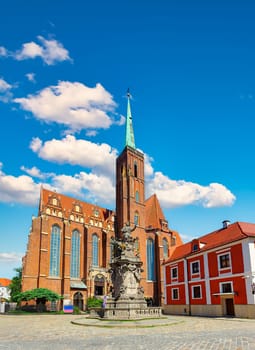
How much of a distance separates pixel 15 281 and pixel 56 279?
2887 cm

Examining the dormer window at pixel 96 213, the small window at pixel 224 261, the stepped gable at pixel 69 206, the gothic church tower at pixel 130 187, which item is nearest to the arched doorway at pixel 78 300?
the stepped gable at pixel 69 206

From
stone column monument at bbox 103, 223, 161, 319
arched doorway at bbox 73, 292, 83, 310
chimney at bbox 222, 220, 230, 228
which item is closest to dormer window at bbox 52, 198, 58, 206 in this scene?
arched doorway at bbox 73, 292, 83, 310

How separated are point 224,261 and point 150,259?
3306cm

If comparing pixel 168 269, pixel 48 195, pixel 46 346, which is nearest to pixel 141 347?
pixel 46 346

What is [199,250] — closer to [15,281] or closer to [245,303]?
[245,303]

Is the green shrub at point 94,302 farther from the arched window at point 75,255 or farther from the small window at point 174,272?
the small window at point 174,272

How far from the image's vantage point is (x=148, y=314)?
21.6m

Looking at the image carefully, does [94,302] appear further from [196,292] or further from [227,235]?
[227,235]

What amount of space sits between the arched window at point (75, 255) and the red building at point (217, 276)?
63.0 feet

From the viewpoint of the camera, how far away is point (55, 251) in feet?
174

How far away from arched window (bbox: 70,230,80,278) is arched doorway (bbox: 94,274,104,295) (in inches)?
133

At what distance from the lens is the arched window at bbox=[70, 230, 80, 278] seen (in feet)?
179

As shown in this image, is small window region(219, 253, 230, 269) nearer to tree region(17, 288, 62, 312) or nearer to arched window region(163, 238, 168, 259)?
tree region(17, 288, 62, 312)

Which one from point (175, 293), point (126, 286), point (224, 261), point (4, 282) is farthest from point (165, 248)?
point (4, 282)
